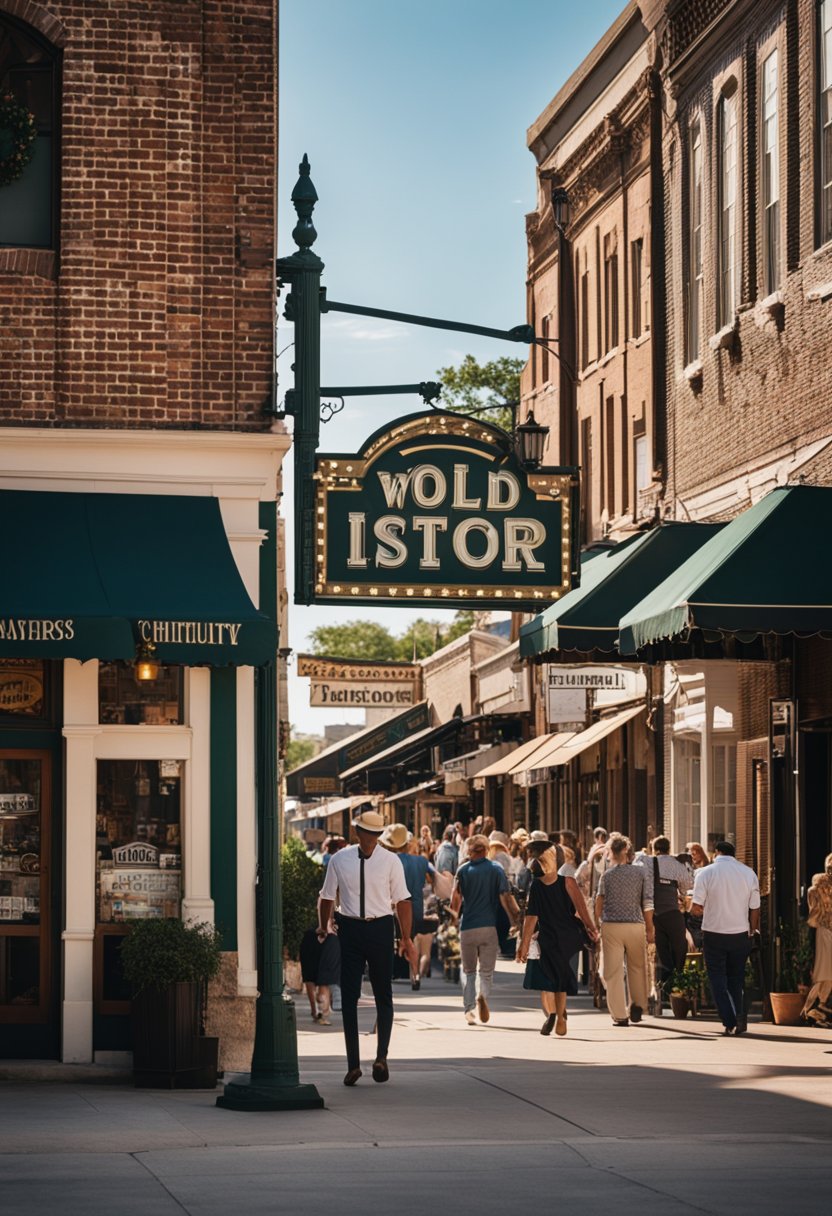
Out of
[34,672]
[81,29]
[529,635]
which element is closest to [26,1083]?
[34,672]

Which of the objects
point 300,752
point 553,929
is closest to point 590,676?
point 553,929

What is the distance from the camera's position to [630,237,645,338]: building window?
31.7 metres

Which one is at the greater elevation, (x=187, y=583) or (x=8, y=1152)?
(x=187, y=583)

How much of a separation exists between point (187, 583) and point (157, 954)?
267 cm

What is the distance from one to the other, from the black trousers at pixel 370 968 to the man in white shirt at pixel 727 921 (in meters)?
5.24

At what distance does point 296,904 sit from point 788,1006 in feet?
17.7

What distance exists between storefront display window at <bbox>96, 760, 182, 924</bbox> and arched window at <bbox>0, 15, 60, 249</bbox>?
4.18m

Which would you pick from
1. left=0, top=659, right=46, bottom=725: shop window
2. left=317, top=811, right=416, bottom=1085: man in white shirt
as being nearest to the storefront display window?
left=0, top=659, right=46, bottom=725: shop window

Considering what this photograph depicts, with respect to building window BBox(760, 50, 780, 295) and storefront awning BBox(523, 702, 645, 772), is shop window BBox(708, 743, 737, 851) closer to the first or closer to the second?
storefront awning BBox(523, 702, 645, 772)

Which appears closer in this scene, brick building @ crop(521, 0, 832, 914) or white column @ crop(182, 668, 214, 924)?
white column @ crop(182, 668, 214, 924)

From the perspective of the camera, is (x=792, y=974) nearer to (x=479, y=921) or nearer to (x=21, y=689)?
(x=479, y=921)

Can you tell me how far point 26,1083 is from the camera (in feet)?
50.7

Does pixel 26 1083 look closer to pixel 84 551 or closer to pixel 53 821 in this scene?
pixel 53 821

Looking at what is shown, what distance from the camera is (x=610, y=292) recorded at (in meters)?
33.7
